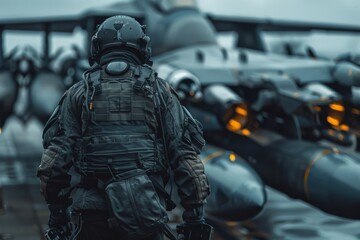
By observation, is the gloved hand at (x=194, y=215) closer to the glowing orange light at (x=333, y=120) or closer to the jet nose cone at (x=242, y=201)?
the jet nose cone at (x=242, y=201)

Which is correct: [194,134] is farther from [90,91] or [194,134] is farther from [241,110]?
[241,110]

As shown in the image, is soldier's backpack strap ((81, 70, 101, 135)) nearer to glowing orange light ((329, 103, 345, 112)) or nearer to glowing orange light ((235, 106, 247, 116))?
glowing orange light ((235, 106, 247, 116))

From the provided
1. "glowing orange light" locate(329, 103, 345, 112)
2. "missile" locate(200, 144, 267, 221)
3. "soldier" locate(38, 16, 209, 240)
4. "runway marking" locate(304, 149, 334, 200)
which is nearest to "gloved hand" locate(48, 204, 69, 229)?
"soldier" locate(38, 16, 209, 240)

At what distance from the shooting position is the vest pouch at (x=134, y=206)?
3.34 meters

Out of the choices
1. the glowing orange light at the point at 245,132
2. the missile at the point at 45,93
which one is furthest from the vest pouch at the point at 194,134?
the missile at the point at 45,93

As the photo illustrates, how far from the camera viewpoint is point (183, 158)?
3605 millimetres

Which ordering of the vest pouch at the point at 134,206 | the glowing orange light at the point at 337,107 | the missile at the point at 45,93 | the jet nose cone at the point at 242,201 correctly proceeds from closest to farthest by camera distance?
the vest pouch at the point at 134,206 < the jet nose cone at the point at 242,201 < the glowing orange light at the point at 337,107 < the missile at the point at 45,93

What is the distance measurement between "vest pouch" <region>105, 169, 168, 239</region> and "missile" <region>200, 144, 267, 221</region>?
344 cm

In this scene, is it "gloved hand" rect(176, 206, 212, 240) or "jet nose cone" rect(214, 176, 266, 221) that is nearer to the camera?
"gloved hand" rect(176, 206, 212, 240)

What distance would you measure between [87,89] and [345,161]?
15.2ft

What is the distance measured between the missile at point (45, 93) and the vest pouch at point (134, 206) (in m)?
9.31

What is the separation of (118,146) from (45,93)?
32.6ft

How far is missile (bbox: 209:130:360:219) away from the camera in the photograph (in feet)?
22.6

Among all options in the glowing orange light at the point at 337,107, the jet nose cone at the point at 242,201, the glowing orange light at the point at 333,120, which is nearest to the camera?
the jet nose cone at the point at 242,201
